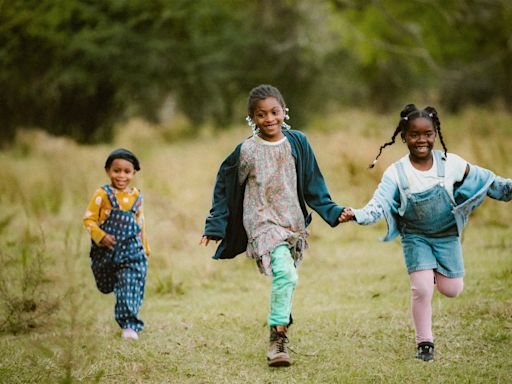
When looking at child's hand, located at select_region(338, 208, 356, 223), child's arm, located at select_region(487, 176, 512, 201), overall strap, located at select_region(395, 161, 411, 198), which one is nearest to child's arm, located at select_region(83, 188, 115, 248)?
child's hand, located at select_region(338, 208, 356, 223)

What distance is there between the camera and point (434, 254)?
4520 mm

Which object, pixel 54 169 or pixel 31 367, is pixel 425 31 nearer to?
pixel 54 169

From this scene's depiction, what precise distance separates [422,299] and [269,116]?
5.10 ft

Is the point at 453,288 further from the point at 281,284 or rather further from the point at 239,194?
the point at 239,194

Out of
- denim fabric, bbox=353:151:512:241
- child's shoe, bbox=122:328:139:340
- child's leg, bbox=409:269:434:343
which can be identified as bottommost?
child's shoe, bbox=122:328:139:340

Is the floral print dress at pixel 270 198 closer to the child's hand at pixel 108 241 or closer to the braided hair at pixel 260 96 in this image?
the braided hair at pixel 260 96

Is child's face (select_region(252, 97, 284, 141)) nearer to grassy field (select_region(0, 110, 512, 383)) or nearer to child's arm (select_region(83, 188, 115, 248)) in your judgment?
grassy field (select_region(0, 110, 512, 383))

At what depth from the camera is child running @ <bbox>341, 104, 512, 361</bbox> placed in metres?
4.45

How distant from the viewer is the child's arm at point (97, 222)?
213 inches

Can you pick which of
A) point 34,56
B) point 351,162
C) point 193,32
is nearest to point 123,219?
point 351,162

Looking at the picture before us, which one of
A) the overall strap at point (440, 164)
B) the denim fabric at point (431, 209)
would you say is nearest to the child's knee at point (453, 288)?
the denim fabric at point (431, 209)

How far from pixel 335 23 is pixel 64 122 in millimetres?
10667

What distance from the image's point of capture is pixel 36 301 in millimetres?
6172

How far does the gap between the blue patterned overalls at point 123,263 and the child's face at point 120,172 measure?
3.6 inches
